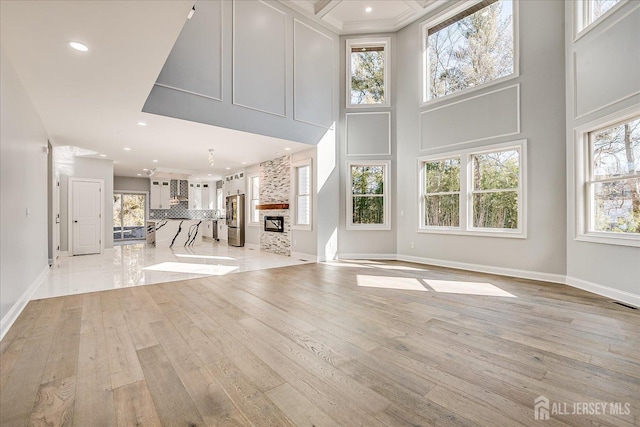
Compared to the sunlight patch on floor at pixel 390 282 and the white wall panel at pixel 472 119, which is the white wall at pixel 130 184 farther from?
the white wall panel at pixel 472 119

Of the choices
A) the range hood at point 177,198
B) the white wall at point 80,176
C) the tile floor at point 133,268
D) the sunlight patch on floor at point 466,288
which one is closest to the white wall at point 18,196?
the tile floor at point 133,268

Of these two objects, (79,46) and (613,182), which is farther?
(613,182)

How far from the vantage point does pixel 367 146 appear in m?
6.66

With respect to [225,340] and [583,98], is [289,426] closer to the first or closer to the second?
[225,340]

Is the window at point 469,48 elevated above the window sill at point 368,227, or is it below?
above

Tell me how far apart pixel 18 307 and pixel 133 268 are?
98.3 inches

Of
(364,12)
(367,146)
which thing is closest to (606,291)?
(367,146)

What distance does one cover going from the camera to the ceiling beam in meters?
5.84

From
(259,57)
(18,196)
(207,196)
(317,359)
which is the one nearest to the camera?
(317,359)

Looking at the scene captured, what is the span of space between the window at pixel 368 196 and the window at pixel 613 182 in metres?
3.39

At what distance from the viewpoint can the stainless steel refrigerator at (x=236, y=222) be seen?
367 inches

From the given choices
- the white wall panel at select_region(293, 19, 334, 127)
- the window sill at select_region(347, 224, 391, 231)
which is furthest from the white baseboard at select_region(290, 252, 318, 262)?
the white wall panel at select_region(293, 19, 334, 127)

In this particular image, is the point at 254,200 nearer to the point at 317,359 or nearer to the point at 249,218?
the point at 249,218

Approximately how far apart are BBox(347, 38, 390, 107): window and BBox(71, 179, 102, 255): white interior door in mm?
7001
